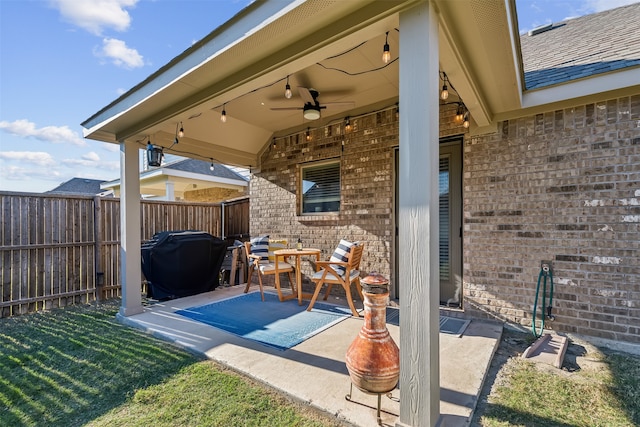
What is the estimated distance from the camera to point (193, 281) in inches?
203

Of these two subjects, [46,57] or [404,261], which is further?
[46,57]

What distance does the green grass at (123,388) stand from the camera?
6.37 feet

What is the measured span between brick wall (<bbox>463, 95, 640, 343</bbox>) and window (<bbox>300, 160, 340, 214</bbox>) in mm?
2065

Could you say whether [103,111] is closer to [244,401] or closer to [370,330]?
[244,401]

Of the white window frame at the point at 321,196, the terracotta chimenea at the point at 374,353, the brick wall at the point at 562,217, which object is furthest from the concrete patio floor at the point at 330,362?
the white window frame at the point at 321,196

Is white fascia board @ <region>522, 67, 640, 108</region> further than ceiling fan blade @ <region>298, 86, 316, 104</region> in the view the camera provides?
No

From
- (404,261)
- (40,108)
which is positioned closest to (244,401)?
(404,261)

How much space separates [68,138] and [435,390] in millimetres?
38319

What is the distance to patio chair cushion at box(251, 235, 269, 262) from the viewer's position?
5.11 m

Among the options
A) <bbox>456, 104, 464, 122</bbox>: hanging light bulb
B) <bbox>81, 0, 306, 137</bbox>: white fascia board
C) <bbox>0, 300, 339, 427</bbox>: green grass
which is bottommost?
<bbox>0, 300, 339, 427</bbox>: green grass

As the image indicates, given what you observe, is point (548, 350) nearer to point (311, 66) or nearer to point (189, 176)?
point (311, 66)

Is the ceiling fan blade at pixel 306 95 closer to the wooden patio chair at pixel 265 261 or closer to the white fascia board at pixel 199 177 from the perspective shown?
the wooden patio chair at pixel 265 261

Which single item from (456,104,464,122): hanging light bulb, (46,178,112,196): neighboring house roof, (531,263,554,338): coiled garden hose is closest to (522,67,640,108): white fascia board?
(456,104,464,122): hanging light bulb

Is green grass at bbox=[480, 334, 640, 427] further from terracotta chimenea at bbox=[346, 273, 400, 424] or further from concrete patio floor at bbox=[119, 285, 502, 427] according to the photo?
terracotta chimenea at bbox=[346, 273, 400, 424]
